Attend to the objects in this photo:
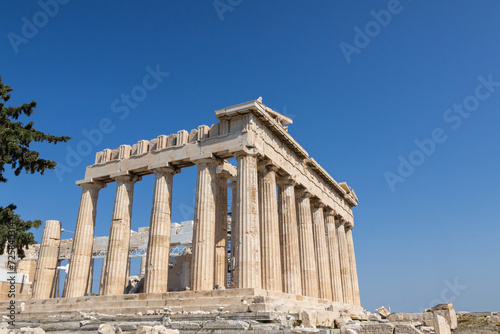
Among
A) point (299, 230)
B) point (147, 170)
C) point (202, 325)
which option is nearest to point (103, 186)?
point (147, 170)

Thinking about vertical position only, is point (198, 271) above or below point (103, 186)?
below

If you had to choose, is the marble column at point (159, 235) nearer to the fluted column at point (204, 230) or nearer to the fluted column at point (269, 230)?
the fluted column at point (204, 230)

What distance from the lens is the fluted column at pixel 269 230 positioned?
21.4m

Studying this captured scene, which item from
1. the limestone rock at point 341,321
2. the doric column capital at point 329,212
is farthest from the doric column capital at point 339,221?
the limestone rock at point 341,321

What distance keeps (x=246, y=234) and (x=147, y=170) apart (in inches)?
329

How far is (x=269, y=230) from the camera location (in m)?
22.5

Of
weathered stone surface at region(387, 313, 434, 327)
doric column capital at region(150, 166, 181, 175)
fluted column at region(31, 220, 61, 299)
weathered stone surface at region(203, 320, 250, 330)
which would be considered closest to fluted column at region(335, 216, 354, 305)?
doric column capital at region(150, 166, 181, 175)

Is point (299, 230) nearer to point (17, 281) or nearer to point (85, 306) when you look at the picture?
point (85, 306)

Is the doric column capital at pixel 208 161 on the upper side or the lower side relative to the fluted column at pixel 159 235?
upper

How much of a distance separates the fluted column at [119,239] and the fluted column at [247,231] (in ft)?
25.0

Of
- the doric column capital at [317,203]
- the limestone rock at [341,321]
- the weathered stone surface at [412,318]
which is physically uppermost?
the doric column capital at [317,203]

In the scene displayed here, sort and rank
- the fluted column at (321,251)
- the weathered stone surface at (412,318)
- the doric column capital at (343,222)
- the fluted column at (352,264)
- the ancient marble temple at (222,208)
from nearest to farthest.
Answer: the weathered stone surface at (412,318) → the ancient marble temple at (222,208) → the fluted column at (321,251) → the fluted column at (352,264) → the doric column capital at (343,222)

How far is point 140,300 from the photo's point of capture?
19.7 metres

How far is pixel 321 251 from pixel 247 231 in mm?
11558
